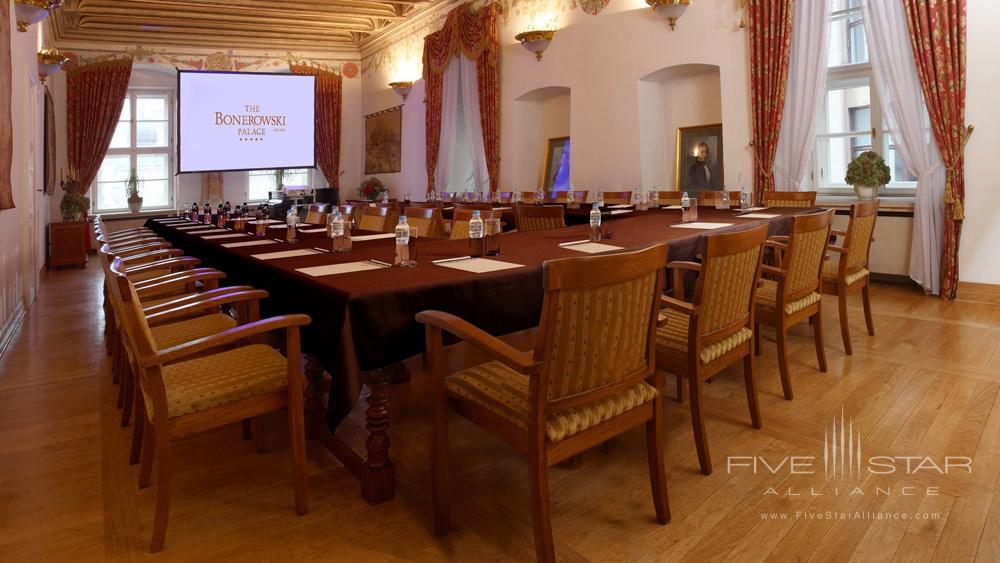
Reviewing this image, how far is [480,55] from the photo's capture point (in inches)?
352

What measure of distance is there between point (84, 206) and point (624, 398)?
9924 millimetres

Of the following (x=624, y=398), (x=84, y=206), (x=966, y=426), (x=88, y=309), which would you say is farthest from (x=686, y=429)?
(x=84, y=206)

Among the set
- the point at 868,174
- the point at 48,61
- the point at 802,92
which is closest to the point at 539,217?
the point at 868,174

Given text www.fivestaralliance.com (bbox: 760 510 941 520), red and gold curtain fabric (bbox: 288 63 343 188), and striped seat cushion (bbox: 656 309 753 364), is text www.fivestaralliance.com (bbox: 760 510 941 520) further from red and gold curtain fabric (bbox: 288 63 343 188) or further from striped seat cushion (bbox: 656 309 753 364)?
red and gold curtain fabric (bbox: 288 63 343 188)

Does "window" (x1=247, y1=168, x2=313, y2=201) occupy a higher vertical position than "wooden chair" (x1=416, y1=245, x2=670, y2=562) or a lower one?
higher

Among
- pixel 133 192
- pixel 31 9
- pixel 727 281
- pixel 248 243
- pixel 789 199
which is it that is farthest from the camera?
pixel 133 192

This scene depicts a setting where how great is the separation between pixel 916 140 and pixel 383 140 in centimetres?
889

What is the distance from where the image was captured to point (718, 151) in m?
6.75

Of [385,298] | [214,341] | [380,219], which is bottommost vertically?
[214,341]

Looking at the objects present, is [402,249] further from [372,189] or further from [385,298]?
[372,189]

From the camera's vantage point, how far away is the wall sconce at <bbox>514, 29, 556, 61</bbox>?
25.3 feet

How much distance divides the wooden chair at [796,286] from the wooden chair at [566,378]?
1246mm

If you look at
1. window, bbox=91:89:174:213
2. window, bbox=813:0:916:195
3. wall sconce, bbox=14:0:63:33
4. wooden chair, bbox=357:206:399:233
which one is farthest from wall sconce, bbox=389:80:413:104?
window, bbox=813:0:916:195

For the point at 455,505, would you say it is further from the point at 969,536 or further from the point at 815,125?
the point at 815,125
